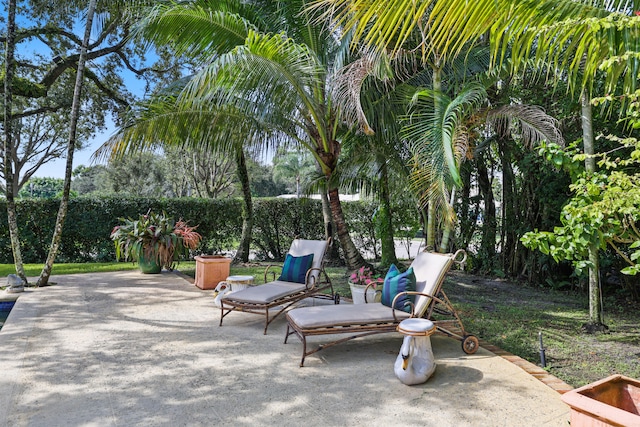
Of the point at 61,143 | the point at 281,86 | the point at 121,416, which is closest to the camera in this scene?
the point at 121,416

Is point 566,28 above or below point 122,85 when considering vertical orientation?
below

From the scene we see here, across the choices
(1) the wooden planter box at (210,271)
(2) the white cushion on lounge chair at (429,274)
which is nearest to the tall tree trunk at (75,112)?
(1) the wooden planter box at (210,271)

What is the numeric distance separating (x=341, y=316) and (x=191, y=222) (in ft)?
29.5

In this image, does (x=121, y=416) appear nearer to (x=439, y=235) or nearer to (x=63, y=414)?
(x=63, y=414)

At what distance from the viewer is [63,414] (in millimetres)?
2885

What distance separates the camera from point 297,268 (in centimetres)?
577

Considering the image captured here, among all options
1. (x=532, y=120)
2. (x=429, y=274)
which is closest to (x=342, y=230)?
(x=429, y=274)

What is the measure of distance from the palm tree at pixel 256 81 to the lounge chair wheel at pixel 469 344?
11.9 ft

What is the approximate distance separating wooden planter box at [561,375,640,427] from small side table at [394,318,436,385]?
131cm

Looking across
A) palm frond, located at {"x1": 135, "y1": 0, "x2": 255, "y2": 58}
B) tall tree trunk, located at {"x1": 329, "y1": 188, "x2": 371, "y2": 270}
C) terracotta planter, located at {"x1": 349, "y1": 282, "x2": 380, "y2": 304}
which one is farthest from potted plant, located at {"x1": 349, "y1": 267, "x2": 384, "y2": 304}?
palm frond, located at {"x1": 135, "y1": 0, "x2": 255, "y2": 58}

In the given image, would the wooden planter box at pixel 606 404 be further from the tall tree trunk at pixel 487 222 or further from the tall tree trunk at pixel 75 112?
the tall tree trunk at pixel 75 112

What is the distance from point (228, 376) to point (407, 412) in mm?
1553

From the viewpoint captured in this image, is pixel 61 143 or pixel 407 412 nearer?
pixel 407 412

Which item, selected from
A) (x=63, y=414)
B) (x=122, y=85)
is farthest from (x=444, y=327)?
(x=122, y=85)
